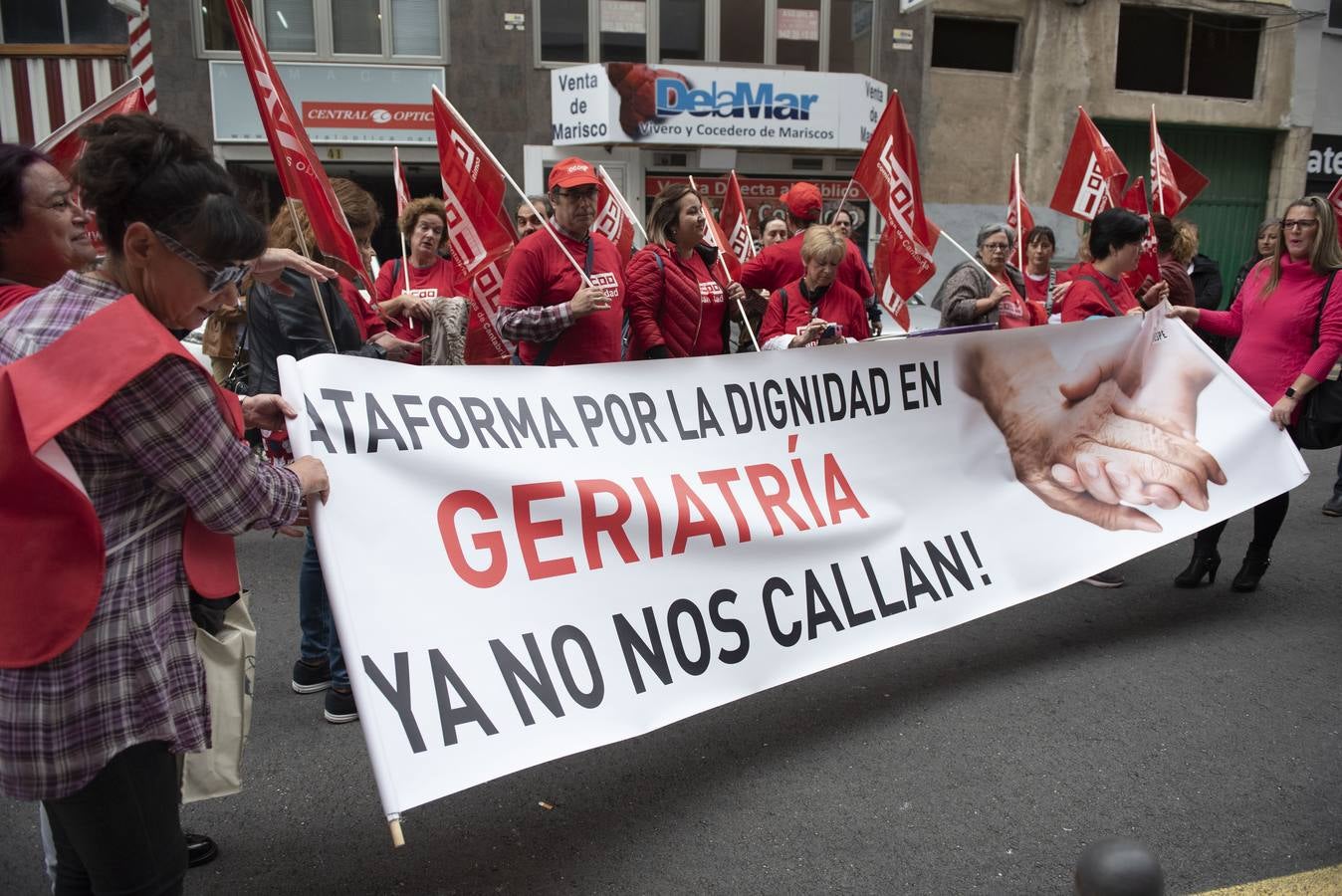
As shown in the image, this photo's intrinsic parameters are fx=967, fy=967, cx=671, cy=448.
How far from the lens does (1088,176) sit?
6906 millimetres

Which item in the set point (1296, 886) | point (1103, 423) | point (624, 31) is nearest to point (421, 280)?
point (1103, 423)

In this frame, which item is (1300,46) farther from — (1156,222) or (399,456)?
(399,456)

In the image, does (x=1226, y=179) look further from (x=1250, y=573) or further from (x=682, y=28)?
(x=1250, y=573)

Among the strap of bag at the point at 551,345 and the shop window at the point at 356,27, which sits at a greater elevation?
the shop window at the point at 356,27

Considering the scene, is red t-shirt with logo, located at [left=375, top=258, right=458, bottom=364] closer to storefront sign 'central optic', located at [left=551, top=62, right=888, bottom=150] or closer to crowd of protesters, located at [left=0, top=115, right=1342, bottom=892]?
crowd of protesters, located at [left=0, top=115, right=1342, bottom=892]

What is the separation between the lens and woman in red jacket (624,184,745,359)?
16.3 ft

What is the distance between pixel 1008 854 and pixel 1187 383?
2.87 meters

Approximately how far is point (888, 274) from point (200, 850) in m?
5.04

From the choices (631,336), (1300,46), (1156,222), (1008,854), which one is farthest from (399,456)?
(1300,46)

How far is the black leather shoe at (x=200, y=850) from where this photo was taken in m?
2.76

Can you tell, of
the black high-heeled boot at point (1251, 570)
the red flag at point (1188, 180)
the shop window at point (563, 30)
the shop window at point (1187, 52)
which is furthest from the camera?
the shop window at point (1187, 52)

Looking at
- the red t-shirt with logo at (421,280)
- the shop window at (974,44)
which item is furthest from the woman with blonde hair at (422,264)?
the shop window at (974,44)

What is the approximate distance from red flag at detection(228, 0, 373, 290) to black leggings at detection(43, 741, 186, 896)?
1.98 meters

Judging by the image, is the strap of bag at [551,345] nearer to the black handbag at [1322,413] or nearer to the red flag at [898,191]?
the red flag at [898,191]
